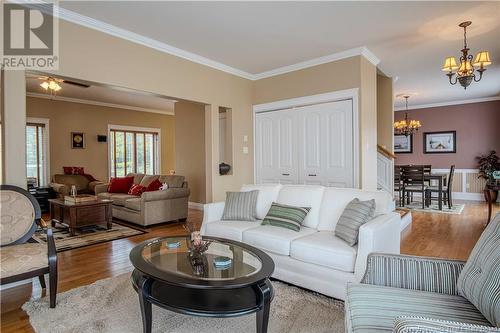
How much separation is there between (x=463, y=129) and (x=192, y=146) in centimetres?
751

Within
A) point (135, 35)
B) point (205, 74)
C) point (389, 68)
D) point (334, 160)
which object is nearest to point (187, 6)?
point (135, 35)

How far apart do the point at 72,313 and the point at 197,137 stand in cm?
513

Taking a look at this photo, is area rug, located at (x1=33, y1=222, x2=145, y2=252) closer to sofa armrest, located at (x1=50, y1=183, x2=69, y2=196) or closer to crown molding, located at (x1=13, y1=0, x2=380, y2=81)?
sofa armrest, located at (x1=50, y1=183, x2=69, y2=196)

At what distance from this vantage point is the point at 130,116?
9.06 meters

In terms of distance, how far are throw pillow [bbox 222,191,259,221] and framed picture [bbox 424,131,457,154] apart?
7548mm

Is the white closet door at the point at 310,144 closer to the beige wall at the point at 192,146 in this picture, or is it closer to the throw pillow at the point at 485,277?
the beige wall at the point at 192,146

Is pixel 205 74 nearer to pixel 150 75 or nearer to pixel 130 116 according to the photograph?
pixel 150 75

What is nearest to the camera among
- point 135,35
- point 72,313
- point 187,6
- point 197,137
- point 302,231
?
point 72,313

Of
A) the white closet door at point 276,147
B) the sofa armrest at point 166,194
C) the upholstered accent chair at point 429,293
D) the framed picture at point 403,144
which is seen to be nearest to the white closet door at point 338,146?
the white closet door at point 276,147

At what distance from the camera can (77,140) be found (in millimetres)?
7816

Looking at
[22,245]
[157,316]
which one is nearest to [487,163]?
[157,316]

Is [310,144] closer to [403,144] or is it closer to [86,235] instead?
[86,235]

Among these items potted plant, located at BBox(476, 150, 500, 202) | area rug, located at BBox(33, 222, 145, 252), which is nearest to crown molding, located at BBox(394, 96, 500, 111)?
potted plant, located at BBox(476, 150, 500, 202)

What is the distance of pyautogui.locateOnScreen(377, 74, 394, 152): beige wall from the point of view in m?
5.96
